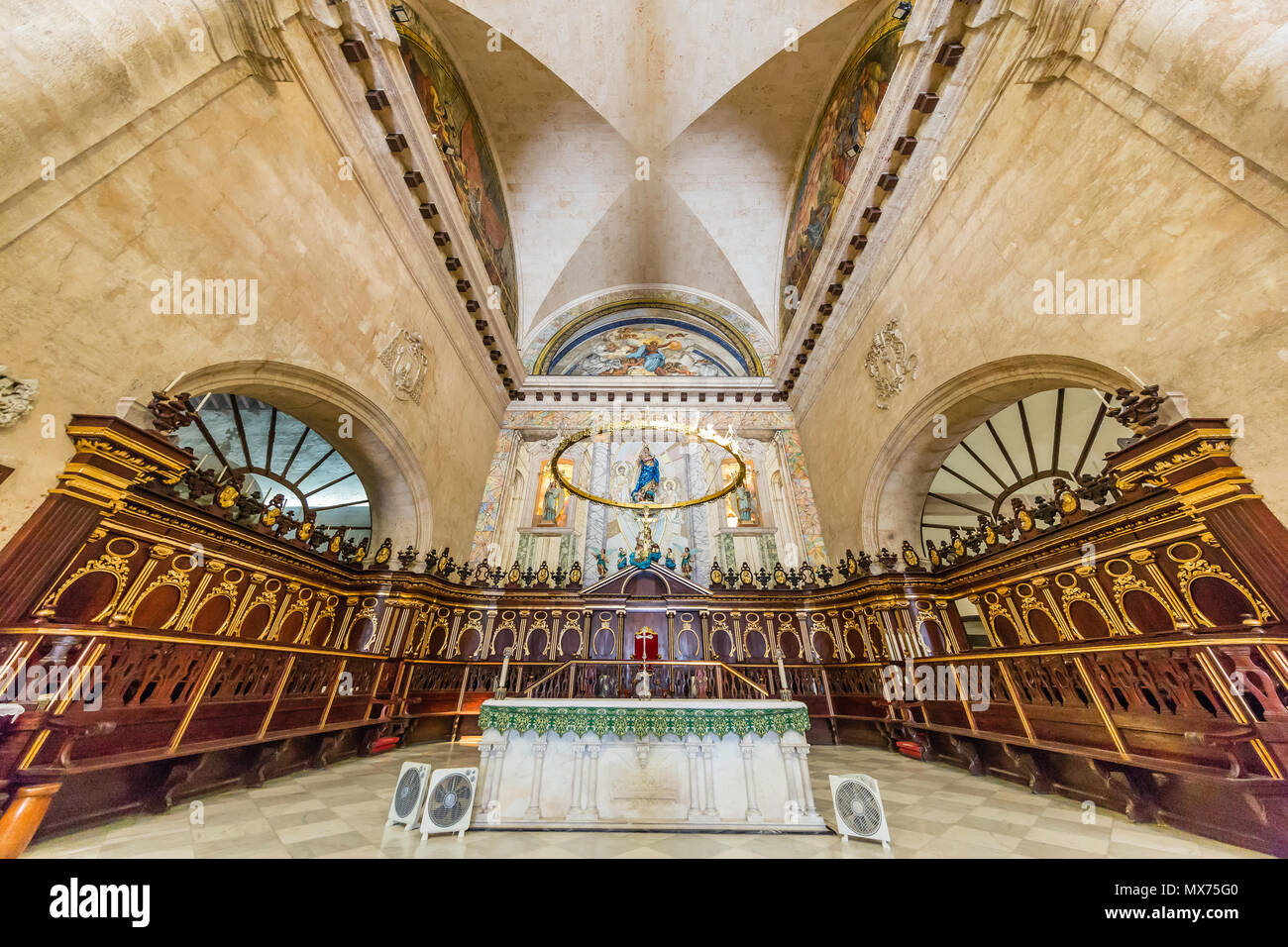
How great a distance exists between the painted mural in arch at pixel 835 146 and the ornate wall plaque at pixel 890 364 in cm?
321

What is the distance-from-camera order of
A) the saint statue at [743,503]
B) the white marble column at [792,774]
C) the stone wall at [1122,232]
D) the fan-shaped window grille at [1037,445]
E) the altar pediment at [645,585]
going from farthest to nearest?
→ 1. the saint statue at [743,503]
2. the altar pediment at [645,585]
3. the fan-shaped window grille at [1037,445]
4. the white marble column at [792,774]
5. the stone wall at [1122,232]

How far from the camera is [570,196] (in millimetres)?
12164

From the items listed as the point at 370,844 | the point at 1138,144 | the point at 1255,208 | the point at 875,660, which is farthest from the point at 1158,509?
the point at 370,844

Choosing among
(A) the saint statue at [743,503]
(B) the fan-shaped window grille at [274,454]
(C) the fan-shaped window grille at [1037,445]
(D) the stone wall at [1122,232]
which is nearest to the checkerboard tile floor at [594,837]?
(D) the stone wall at [1122,232]

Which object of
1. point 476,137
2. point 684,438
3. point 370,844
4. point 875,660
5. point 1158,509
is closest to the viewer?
point 370,844

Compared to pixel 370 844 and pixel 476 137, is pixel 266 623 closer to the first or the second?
pixel 370 844

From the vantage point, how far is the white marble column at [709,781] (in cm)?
334

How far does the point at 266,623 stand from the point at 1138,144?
33.0 feet

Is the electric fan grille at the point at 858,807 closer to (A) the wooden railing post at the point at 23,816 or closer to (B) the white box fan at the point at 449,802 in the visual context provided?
(B) the white box fan at the point at 449,802

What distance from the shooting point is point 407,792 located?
3.02 meters

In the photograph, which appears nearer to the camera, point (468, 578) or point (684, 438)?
point (468, 578)

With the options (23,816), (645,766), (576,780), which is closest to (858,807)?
(645,766)

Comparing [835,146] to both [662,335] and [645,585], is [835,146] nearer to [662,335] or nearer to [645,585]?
[662,335]

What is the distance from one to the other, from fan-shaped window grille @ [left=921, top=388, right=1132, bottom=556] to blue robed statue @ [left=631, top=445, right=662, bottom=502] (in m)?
5.20
